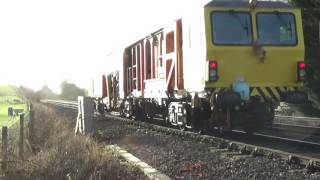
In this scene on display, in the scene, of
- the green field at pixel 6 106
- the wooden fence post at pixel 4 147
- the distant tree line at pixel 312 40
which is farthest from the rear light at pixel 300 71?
the distant tree line at pixel 312 40

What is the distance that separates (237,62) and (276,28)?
1.42 meters

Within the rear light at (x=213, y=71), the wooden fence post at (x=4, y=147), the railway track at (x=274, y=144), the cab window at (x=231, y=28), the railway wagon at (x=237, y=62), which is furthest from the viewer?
the cab window at (x=231, y=28)

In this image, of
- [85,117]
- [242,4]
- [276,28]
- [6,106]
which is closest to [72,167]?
[6,106]

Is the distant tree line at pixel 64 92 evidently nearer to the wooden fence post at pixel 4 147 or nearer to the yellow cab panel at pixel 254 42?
the yellow cab panel at pixel 254 42

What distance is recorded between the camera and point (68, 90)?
106 meters

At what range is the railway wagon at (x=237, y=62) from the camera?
45.2 ft

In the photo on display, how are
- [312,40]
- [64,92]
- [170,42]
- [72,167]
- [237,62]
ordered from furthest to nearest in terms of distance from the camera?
[64,92], [312,40], [170,42], [237,62], [72,167]

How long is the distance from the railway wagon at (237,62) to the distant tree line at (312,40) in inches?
311

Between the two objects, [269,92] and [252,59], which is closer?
[252,59]

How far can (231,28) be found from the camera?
14.2m

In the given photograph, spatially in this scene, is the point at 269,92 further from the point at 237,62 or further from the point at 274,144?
the point at 274,144

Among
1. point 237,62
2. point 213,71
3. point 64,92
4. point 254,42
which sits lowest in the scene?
point 213,71

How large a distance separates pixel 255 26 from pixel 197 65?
1698 mm

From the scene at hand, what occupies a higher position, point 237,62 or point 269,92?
point 237,62
